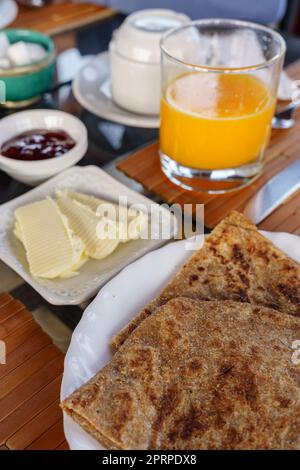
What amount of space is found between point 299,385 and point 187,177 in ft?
2.43

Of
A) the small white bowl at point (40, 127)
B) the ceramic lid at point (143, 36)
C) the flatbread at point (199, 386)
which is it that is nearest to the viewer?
the flatbread at point (199, 386)

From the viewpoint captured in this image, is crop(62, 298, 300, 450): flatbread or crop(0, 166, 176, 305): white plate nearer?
crop(62, 298, 300, 450): flatbread

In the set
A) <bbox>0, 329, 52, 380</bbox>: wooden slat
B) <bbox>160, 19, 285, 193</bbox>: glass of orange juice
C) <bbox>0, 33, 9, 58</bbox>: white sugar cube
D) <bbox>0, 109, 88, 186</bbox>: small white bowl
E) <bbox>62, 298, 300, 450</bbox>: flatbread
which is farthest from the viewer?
<bbox>0, 33, 9, 58</bbox>: white sugar cube

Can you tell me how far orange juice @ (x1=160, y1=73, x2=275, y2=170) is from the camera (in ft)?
4.50

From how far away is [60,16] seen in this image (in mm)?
2393

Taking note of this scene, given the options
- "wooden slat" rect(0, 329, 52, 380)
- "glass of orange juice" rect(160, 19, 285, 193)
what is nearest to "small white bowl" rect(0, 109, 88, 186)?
"glass of orange juice" rect(160, 19, 285, 193)

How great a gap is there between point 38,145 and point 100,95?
428mm

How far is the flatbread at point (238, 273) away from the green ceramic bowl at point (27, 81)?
95 cm

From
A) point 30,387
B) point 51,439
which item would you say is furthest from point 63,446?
point 30,387

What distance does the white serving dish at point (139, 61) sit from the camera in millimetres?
1691

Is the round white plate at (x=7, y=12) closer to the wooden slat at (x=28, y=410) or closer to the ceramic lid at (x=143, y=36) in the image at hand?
the ceramic lid at (x=143, y=36)

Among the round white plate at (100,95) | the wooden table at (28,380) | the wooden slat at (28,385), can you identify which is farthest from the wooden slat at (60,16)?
the wooden slat at (28,385)

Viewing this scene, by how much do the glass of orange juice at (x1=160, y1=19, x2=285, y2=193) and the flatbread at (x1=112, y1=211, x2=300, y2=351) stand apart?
0.28 m

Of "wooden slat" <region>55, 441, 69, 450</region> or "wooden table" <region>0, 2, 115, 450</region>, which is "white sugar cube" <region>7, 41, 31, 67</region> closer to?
"wooden table" <region>0, 2, 115, 450</region>
